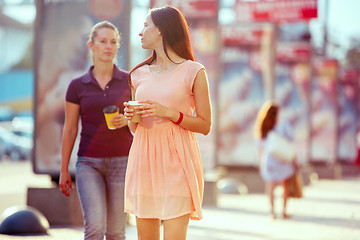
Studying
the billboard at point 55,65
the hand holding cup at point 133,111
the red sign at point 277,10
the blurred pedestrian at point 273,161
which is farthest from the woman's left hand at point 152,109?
the red sign at point 277,10

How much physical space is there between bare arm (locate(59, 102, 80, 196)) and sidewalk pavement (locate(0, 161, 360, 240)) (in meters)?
3.38

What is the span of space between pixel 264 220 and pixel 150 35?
8019mm

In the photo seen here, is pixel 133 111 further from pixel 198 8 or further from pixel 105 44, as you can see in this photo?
pixel 198 8

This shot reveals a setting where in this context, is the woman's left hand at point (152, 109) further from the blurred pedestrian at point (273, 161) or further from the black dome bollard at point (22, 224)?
the blurred pedestrian at point (273, 161)

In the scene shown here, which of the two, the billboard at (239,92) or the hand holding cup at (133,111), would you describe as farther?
the billboard at (239,92)

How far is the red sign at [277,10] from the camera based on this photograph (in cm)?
1359

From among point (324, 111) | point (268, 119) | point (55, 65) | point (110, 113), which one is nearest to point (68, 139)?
point (110, 113)

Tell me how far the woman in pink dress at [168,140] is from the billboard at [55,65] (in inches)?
260

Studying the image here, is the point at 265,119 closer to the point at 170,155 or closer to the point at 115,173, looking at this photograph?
the point at 115,173

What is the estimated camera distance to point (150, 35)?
4.31m

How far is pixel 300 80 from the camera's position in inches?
867

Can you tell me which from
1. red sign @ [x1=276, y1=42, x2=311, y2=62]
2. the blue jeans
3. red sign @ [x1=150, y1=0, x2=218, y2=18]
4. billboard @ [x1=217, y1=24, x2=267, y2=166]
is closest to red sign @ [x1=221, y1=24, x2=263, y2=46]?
billboard @ [x1=217, y1=24, x2=267, y2=166]

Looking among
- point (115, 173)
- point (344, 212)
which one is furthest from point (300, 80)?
point (115, 173)

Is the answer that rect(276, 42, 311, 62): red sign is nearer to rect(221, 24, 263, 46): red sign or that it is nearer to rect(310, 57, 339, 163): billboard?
rect(221, 24, 263, 46): red sign
